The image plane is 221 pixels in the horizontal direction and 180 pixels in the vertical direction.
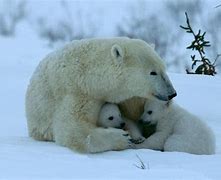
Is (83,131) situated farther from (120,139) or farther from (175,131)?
(175,131)

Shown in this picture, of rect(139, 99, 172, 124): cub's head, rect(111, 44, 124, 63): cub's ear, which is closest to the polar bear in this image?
rect(139, 99, 172, 124): cub's head

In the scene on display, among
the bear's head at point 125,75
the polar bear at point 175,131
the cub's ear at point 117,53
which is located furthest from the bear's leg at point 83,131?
the cub's ear at point 117,53

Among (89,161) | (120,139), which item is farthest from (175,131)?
(89,161)

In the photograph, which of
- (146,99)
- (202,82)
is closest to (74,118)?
(146,99)

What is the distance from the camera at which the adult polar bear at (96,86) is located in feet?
17.6

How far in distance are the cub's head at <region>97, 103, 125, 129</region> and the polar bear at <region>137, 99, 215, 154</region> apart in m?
0.24

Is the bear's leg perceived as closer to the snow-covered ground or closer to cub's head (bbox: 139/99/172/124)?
the snow-covered ground

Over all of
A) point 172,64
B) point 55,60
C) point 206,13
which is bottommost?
point 172,64

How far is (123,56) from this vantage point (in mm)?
5402

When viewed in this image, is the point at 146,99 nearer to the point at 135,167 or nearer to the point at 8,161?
the point at 135,167

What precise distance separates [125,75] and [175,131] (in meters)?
0.62

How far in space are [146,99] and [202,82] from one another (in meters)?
3.61

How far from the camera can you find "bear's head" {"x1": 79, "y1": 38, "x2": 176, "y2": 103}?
17.7ft

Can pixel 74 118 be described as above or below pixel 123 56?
below
